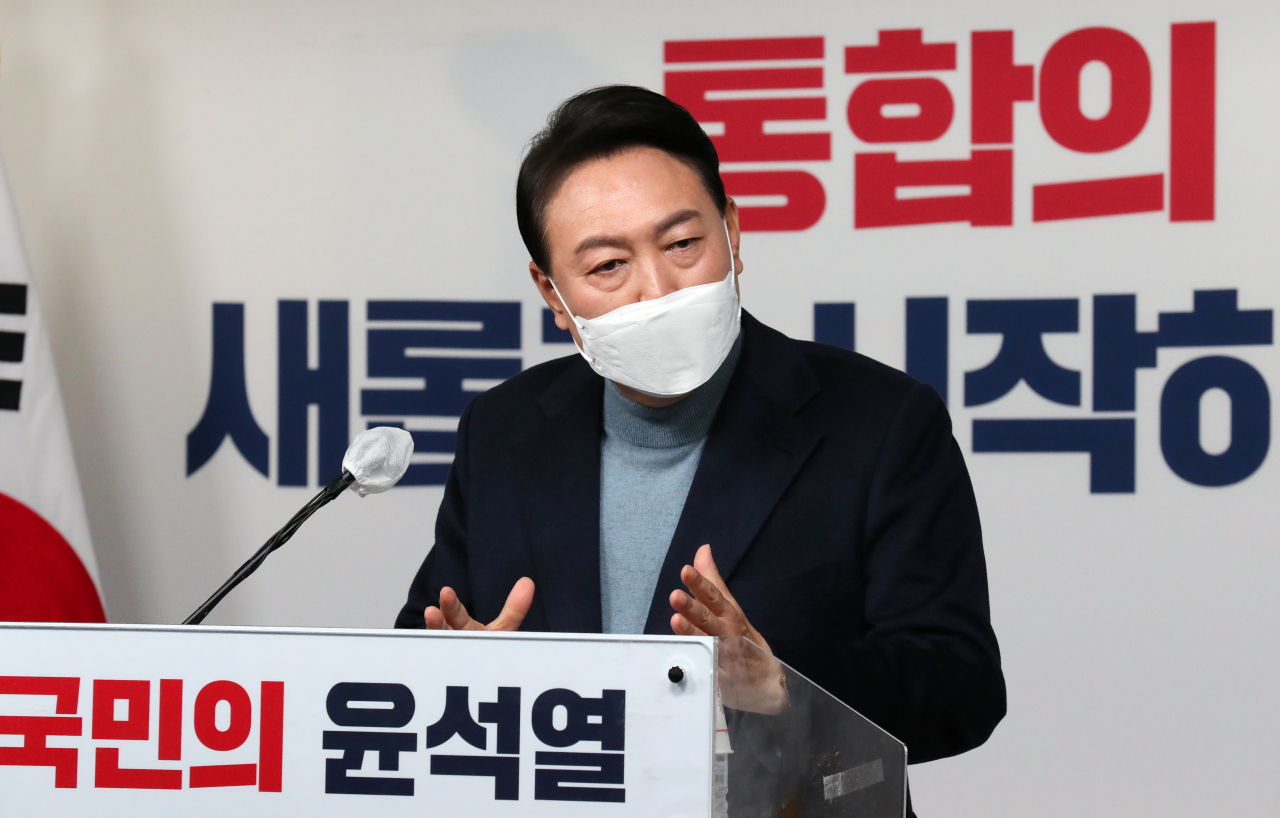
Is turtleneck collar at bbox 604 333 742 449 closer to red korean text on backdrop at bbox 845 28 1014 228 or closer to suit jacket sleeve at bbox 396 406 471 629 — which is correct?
suit jacket sleeve at bbox 396 406 471 629

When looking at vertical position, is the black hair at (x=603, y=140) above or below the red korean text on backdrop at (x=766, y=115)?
below

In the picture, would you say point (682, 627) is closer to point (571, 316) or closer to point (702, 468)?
point (702, 468)

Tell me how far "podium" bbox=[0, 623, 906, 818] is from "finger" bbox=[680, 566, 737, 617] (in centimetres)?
10

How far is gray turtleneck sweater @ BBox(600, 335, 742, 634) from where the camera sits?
1312 millimetres

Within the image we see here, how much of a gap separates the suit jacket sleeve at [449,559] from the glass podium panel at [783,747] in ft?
2.31

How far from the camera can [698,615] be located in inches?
33.3

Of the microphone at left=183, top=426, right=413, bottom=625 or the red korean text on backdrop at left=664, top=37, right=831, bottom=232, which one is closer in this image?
the microphone at left=183, top=426, right=413, bottom=625

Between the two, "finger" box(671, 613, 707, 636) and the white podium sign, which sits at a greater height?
"finger" box(671, 613, 707, 636)

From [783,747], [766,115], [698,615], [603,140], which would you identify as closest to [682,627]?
[698,615]

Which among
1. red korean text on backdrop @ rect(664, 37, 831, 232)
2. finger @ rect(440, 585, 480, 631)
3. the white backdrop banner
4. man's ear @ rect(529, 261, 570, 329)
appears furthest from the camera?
red korean text on backdrop @ rect(664, 37, 831, 232)

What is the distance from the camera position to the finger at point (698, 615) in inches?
32.4

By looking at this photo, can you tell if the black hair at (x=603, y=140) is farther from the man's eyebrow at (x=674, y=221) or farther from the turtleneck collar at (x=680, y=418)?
the turtleneck collar at (x=680, y=418)

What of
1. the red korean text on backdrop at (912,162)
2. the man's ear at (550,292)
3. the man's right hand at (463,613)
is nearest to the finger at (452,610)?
the man's right hand at (463,613)

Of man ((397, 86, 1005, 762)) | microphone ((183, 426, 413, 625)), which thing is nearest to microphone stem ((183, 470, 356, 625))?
microphone ((183, 426, 413, 625))
